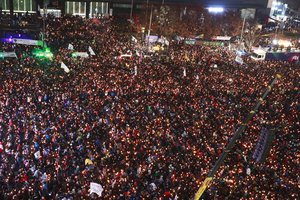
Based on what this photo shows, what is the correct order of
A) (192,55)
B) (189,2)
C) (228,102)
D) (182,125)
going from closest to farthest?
1. (182,125)
2. (228,102)
3. (192,55)
4. (189,2)

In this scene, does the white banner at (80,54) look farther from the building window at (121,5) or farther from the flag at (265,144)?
the flag at (265,144)

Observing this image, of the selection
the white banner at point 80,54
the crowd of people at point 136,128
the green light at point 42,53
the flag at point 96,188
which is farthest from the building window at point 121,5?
the flag at point 96,188

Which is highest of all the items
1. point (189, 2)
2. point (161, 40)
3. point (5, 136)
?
point (189, 2)

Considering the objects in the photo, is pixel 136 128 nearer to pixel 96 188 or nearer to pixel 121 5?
pixel 96 188

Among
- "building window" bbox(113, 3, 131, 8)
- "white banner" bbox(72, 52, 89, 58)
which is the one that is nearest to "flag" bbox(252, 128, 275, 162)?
"white banner" bbox(72, 52, 89, 58)

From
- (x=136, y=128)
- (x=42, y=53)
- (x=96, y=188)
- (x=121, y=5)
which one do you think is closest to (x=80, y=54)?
(x=42, y=53)

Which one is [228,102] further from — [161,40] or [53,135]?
[161,40]

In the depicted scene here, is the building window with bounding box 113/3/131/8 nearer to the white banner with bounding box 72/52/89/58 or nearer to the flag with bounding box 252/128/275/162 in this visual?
the white banner with bounding box 72/52/89/58

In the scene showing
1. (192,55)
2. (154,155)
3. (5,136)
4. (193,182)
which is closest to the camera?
(193,182)

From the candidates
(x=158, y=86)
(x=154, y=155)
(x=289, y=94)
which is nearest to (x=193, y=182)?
(x=154, y=155)
